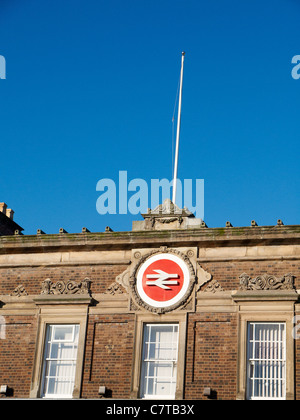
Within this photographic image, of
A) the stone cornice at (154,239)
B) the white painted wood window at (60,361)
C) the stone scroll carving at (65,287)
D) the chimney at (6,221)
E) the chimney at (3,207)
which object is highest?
the chimney at (3,207)

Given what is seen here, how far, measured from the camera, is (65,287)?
75.2 ft

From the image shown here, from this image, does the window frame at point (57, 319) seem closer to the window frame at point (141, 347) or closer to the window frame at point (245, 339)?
the window frame at point (141, 347)

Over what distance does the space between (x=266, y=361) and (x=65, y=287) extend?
631cm

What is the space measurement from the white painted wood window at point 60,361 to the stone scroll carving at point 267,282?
5.09 metres

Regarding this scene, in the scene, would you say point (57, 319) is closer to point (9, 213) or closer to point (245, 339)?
point (245, 339)

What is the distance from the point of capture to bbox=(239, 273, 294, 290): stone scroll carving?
829 inches

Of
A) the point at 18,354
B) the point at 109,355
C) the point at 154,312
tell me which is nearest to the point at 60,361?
the point at 18,354

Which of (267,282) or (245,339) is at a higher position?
(267,282)

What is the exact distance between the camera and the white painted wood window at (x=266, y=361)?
20.4m

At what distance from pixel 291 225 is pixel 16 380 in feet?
29.7

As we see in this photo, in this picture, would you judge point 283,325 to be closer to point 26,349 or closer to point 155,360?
point 155,360

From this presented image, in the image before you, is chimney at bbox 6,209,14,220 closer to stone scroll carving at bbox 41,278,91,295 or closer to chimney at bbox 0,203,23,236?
chimney at bbox 0,203,23,236

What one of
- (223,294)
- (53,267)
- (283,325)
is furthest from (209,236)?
(53,267)

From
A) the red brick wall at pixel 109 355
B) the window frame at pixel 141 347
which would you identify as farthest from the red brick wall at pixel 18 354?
the window frame at pixel 141 347
